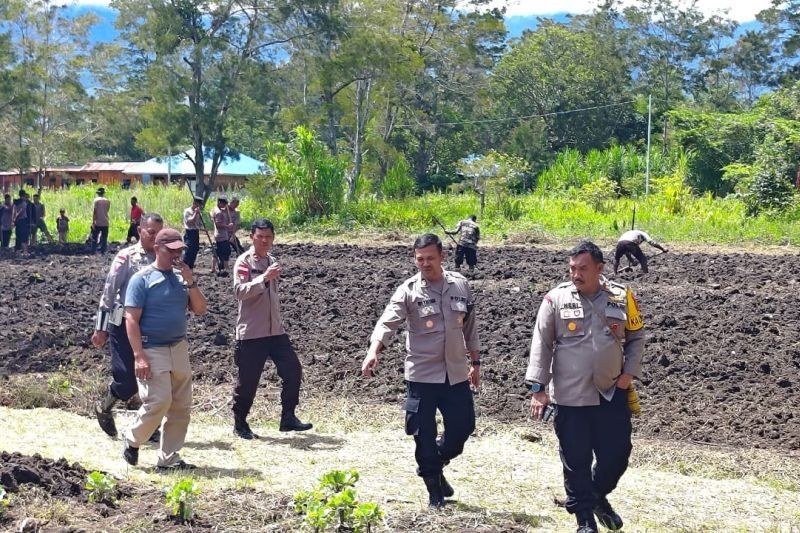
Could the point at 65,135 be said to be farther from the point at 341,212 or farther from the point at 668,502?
the point at 668,502

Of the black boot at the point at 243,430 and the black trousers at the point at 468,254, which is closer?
the black boot at the point at 243,430

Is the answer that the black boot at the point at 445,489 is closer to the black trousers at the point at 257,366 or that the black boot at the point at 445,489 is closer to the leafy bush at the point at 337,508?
the leafy bush at the point at 337,508

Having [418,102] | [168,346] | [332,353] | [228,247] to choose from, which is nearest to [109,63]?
[418,102]

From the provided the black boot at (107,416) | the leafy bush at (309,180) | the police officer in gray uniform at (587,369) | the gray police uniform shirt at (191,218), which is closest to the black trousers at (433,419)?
the police officer in gray uniform at (587,369)

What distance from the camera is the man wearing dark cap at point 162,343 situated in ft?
22.8

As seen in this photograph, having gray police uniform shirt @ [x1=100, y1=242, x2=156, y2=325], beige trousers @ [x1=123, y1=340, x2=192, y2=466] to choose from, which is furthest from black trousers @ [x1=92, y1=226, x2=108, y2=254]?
beige trousers @ [x1=123, y1=340, x2=192, y2=466]

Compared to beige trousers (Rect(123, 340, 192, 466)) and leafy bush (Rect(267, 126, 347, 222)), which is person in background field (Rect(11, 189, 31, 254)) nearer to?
leafy bush (Rect(267, 126, 347, 222))

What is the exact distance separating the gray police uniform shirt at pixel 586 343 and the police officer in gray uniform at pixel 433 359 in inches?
25.3

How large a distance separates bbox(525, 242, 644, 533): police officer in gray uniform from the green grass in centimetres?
2076

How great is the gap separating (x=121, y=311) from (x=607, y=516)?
3794mm

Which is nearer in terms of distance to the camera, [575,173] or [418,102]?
[575,173]

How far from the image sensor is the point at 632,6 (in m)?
59.4

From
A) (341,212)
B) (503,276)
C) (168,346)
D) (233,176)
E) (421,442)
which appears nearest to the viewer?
(421,442)

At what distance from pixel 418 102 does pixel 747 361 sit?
41469 mm
